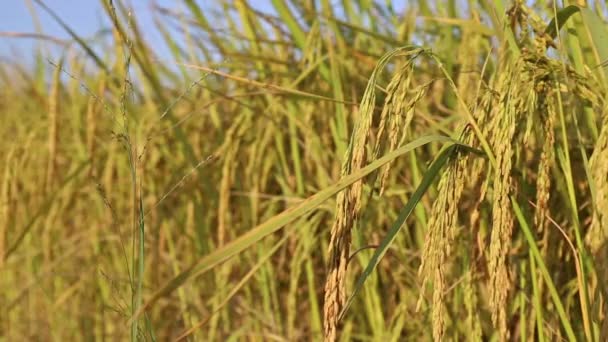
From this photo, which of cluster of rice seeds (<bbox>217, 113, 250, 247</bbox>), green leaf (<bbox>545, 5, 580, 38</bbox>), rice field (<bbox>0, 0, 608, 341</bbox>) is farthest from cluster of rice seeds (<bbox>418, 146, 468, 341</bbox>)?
cluster of rice seeds (<bbox>217, 113, 250, 247</bbox>)

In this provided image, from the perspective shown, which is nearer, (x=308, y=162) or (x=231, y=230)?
(x=308, y=162)

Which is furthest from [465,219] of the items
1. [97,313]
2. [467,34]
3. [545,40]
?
[97,313]

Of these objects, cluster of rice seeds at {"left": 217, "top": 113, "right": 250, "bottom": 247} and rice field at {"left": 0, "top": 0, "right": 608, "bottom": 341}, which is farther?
cluster of rice seeds at {"left": 217, "top": 113, "right": 250, "bottom": 247}

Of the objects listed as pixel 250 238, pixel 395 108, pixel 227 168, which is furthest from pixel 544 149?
pixel 227 168

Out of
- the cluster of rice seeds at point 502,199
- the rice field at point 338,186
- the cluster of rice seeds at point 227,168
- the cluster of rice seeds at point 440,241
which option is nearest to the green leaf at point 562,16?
the rice field at point 338,186

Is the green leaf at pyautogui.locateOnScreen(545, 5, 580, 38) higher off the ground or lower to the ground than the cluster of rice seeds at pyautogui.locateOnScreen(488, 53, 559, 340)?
higher

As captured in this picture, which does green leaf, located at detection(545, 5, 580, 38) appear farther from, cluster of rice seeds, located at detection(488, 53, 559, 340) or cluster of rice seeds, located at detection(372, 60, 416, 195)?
cluster of rice seeds, located at detection(372, 60, 416, 195)

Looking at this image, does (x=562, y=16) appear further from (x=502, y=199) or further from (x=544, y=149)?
(x=502, y=199)

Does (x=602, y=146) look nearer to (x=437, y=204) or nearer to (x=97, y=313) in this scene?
(x=437, y=204)
